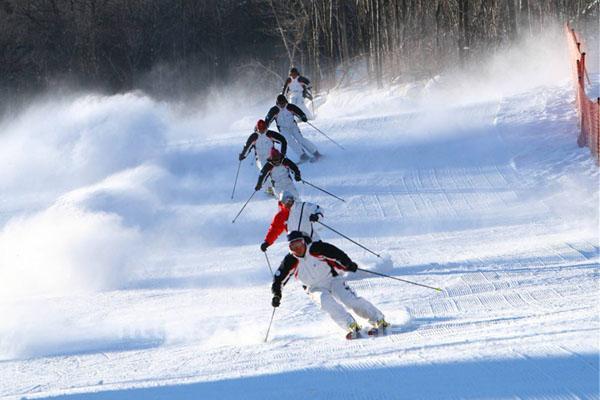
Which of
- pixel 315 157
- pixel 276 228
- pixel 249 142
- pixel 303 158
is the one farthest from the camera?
pixel 315 157

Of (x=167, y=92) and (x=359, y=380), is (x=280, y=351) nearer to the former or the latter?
(x=359, y=380)

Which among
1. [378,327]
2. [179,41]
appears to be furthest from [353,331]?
[179,41]

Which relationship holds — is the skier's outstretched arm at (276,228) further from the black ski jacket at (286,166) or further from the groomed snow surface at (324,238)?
the black ski jacket at (286,166)

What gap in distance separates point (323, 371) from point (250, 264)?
285 inches

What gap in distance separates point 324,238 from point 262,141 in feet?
9.32

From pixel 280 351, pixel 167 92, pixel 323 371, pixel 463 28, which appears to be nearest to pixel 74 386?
pixel 280 351

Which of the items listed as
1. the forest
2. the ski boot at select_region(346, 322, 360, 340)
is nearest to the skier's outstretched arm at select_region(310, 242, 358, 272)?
the ski boot at select_region(346, 322, 360, 340)

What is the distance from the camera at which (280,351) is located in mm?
7750

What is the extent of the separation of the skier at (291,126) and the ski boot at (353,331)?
9.24 meters

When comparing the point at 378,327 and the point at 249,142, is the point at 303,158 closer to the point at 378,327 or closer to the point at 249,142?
the point at 249,142

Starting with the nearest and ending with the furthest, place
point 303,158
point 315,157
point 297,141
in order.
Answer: point 297,141, point 303,158, point 315,157

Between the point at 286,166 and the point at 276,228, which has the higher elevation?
the point at 286,166

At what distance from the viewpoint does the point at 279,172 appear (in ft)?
48.3

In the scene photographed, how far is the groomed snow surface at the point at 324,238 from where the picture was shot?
642 centimetres
